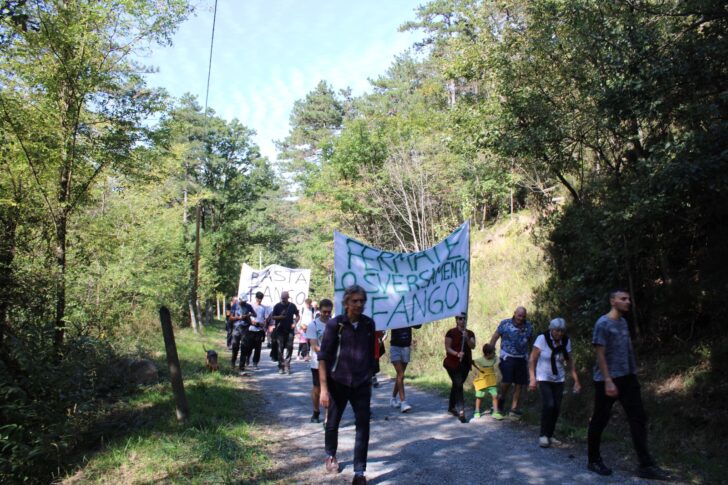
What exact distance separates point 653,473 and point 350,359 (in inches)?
131

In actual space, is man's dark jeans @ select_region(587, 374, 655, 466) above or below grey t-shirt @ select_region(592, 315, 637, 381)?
below

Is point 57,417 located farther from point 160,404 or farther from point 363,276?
point 363,276

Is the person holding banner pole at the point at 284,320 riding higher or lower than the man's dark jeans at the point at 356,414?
higher

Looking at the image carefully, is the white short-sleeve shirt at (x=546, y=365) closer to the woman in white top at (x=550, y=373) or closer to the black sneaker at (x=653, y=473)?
the woman in white top at (x=550, y=373)

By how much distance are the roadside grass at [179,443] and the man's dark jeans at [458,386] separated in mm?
3081

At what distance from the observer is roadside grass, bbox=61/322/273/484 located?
20.2ft

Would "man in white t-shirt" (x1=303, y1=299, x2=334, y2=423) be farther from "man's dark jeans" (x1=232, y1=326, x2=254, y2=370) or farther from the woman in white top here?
"man's dark jeans" (x1=232, y1=326, x2=254, y2=370)

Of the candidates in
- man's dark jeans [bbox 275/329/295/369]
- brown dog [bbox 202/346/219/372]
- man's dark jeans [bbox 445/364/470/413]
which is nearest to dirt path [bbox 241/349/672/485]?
man's dark jeans [bbox 445/364/470/413]

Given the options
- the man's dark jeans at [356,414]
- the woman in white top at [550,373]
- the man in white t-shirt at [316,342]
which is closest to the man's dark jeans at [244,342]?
the man in white t-shirt at [316,342]

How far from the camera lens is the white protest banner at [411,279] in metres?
8.08

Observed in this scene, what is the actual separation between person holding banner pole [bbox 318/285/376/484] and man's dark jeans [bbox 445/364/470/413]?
10.8 feet

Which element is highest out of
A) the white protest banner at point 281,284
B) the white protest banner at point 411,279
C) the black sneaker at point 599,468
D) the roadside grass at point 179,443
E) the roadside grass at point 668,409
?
the white protest banner at point 281,284

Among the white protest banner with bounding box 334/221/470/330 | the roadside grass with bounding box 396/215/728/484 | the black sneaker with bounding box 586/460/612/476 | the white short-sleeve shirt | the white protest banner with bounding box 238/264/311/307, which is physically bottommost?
the black sneaker with bounding box 586/460/612/476

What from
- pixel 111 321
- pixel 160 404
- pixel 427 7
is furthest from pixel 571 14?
pixel 427 7
